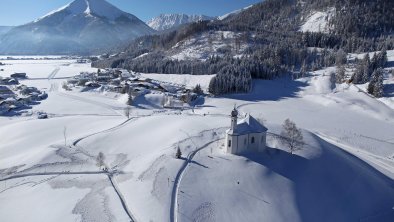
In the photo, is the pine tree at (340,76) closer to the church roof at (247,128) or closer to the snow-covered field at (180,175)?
the snow-covered field at (180,175)

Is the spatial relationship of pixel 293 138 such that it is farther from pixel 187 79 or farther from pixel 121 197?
pixel 187 79

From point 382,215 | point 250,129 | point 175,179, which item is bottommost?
point 382,215

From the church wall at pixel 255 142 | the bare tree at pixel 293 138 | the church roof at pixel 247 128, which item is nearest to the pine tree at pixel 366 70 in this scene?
the bare tree at pixel 293 138

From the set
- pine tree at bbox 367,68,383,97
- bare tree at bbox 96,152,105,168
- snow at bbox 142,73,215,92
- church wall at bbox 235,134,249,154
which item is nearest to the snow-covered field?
bare tree at bbox 96,152,105,168

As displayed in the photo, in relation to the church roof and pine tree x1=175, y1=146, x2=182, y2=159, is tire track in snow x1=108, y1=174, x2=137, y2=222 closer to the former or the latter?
pine tree x1=175, y1=146, x2=182, y2=159

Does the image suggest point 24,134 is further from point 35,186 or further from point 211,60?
point 211,60

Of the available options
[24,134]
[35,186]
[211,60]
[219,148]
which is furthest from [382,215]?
[211,60]
